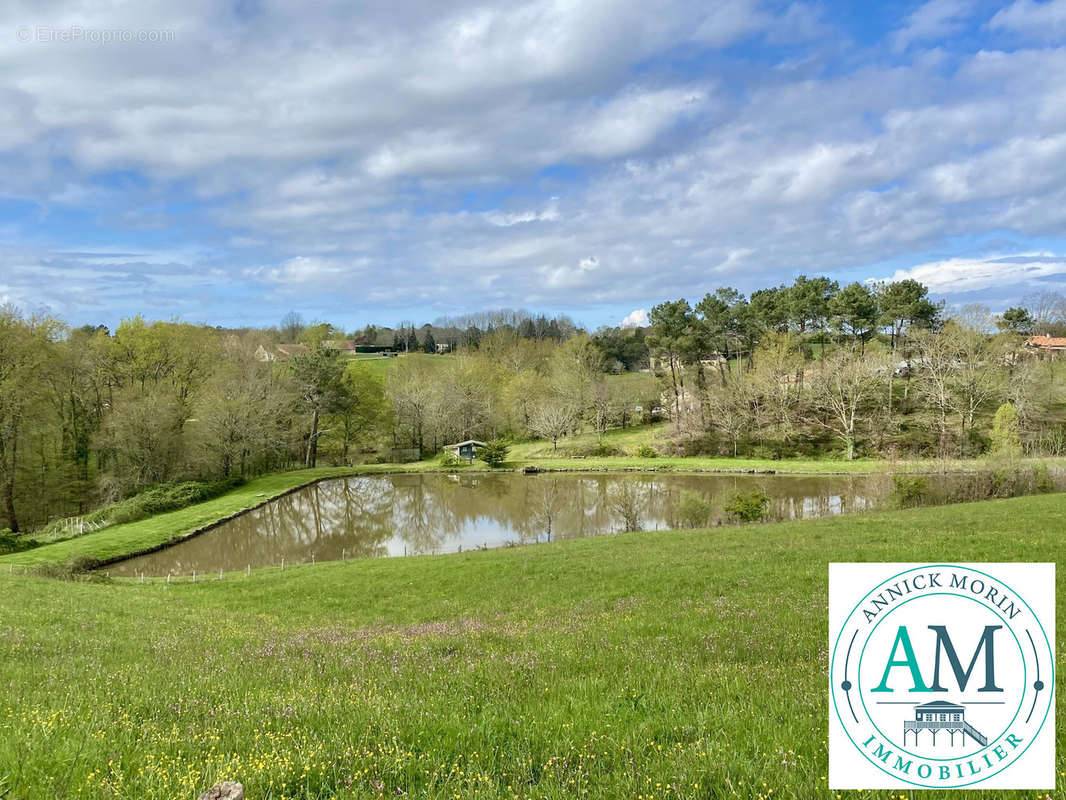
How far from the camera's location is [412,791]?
3596mm

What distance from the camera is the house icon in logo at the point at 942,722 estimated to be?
3.84 meters

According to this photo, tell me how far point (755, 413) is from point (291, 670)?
6914 cm

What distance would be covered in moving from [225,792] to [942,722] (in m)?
4.57

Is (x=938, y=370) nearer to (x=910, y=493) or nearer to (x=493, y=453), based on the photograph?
(x=910, y=493)

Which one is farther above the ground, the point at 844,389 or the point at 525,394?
the point at 525,394

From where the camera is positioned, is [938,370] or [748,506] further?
[938,370]

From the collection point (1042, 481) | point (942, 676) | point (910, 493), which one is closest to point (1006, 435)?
point (1042, 481)

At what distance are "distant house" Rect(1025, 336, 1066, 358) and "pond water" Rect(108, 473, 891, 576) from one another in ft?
142

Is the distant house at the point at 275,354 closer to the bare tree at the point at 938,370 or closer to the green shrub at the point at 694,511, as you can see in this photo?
the green shrub at the point at 694,511

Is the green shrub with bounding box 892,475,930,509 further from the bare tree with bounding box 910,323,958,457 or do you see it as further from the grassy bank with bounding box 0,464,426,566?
the grassy bank with bounding box 0,464,426,566

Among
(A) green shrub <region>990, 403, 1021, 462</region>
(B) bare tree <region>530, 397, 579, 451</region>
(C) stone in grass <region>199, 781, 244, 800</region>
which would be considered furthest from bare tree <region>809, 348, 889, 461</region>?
(C) stone in grass <region>199, 781, 244, 800</region>

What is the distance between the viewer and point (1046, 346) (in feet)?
271

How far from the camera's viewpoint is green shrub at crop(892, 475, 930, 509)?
34.0 metres

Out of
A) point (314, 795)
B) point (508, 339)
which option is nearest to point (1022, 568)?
point (314, 795)
